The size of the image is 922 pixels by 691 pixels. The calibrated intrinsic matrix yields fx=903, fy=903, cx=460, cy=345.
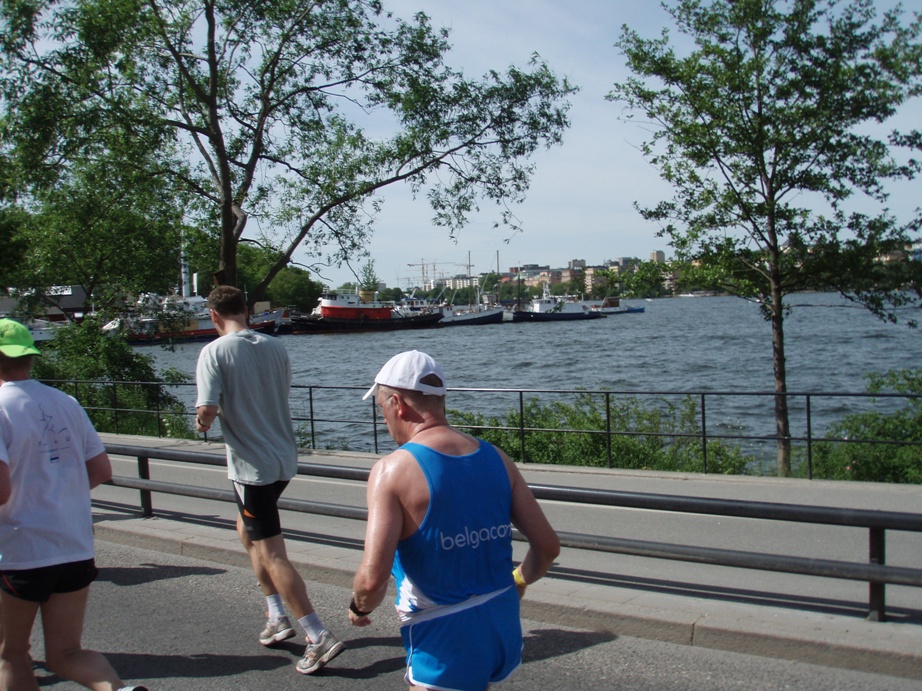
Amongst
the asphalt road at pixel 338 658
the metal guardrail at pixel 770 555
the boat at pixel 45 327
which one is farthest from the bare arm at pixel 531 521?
the boat at pixel 45 327

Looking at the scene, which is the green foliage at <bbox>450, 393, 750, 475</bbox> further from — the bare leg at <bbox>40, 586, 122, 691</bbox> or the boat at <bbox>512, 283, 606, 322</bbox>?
the boat at <bbox>512, 283, 606, 322</bbox>

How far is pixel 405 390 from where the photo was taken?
294 centimetres

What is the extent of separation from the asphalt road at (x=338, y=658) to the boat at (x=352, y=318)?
71702 mm

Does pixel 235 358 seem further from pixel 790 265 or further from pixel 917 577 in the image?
pixel 790 265

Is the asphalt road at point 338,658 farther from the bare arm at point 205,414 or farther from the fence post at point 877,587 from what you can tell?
the bare arm at point 205,414

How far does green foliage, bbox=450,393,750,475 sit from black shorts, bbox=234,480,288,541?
8329 mm

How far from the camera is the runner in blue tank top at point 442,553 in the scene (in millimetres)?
2768

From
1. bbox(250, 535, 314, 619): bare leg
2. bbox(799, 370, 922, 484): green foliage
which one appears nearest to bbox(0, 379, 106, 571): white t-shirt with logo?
bbox(250, 535, 314, 619): bare leg

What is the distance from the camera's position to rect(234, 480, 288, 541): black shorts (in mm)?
4957

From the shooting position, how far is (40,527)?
11.9ft

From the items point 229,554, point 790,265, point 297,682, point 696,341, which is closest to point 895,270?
point 790,265

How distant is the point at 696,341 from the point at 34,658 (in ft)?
170

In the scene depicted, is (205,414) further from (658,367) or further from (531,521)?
(658,367)

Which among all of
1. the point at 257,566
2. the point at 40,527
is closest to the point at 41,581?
the point at 40,527
